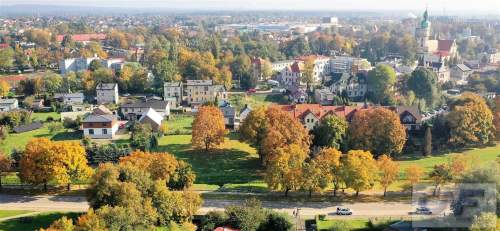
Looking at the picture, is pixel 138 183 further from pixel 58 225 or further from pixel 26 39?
pixel 26 39

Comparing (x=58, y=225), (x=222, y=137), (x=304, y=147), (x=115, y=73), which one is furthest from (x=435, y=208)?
(x=115, y=73)

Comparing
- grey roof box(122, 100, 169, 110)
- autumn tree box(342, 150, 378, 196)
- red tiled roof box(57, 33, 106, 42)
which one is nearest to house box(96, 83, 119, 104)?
grey roof box(122, 100, 169, 110)

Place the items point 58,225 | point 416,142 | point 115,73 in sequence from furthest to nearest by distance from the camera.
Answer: point 115,73 < point 416,142 < point 58,225

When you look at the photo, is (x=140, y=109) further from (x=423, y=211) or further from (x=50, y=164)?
(x=423, y=211)

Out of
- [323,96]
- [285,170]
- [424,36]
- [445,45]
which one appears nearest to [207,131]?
[285,170]

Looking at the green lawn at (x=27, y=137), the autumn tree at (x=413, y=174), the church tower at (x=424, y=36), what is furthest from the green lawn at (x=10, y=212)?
the church tower at (x=424, y=36)

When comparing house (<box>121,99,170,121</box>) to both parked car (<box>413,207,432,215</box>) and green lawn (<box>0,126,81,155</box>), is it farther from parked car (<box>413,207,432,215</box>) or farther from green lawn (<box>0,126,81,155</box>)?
parked car (<box>413,207,432,215</box>)
